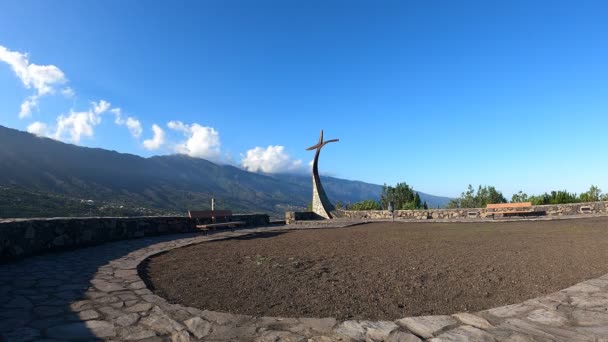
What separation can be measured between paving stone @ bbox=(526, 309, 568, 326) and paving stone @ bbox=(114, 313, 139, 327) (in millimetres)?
3666

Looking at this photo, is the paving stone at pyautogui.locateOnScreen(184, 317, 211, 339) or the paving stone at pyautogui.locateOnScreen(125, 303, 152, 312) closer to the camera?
the paving stone at pyautogui.locateOnScreen(184, 317, 211, 339)

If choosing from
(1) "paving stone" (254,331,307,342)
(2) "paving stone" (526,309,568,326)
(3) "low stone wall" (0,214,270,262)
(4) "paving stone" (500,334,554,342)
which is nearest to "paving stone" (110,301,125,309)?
(1) "paving stone" (254,331,307,342)

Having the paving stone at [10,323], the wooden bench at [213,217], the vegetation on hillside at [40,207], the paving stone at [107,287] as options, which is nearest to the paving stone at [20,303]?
the paving stone at [10,323]

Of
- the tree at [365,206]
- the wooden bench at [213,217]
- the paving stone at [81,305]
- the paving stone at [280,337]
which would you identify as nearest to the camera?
the paving stone at [280,337]

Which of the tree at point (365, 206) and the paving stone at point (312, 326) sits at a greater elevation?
the tree at point (365, 206)

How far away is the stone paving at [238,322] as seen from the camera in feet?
9.23

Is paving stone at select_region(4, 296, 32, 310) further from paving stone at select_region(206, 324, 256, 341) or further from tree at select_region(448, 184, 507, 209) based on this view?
tree at select_region(448, 184, 507, 209)

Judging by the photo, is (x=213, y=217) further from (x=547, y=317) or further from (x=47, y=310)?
(x=547, y=317)

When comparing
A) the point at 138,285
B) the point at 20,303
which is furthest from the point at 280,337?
the point at 20,303

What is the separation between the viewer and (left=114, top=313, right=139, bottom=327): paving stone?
3.17 meters

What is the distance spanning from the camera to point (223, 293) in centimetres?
422

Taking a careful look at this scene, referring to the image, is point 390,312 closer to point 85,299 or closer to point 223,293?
point 223,293

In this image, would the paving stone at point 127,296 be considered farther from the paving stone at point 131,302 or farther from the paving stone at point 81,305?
the paving stone at point 81,305

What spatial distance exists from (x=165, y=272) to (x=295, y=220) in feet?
42.0
